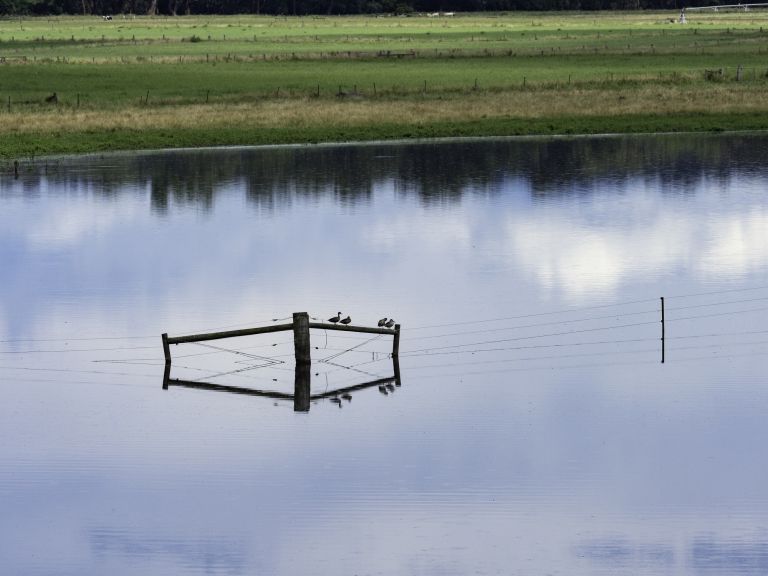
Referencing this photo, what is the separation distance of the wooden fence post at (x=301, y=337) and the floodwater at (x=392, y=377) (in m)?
0.67

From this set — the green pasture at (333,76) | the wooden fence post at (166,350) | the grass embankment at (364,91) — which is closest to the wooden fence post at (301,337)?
the wooden fence post at (166,350)

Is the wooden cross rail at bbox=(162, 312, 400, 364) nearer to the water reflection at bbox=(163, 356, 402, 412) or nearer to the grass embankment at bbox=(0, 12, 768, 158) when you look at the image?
the water reflection at bbox=(163, 356, 402, 412)

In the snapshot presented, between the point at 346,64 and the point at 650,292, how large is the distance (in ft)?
280

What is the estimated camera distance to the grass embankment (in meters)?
83.6

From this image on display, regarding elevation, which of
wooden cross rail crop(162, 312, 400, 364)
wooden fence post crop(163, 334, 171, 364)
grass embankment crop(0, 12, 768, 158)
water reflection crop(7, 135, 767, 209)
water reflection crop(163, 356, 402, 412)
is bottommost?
water reflection crop(163, 356, 402, 412)

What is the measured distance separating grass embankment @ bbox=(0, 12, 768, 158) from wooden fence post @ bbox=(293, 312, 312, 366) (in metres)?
45.7

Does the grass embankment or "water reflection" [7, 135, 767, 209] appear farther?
the grass embankment

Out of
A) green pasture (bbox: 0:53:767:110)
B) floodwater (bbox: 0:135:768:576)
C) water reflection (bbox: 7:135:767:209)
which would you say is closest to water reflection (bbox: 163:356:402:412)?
floodwater (bbox: 0:135:768:576)

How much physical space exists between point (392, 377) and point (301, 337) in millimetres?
2364

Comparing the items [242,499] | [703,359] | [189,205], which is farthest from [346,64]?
[242,499]

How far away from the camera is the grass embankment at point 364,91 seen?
274 feet

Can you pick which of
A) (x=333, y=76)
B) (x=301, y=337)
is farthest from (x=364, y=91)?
(x=301, y=337)

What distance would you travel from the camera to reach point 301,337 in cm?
3353

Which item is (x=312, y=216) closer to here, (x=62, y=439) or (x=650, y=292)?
(x=650, y=292)
